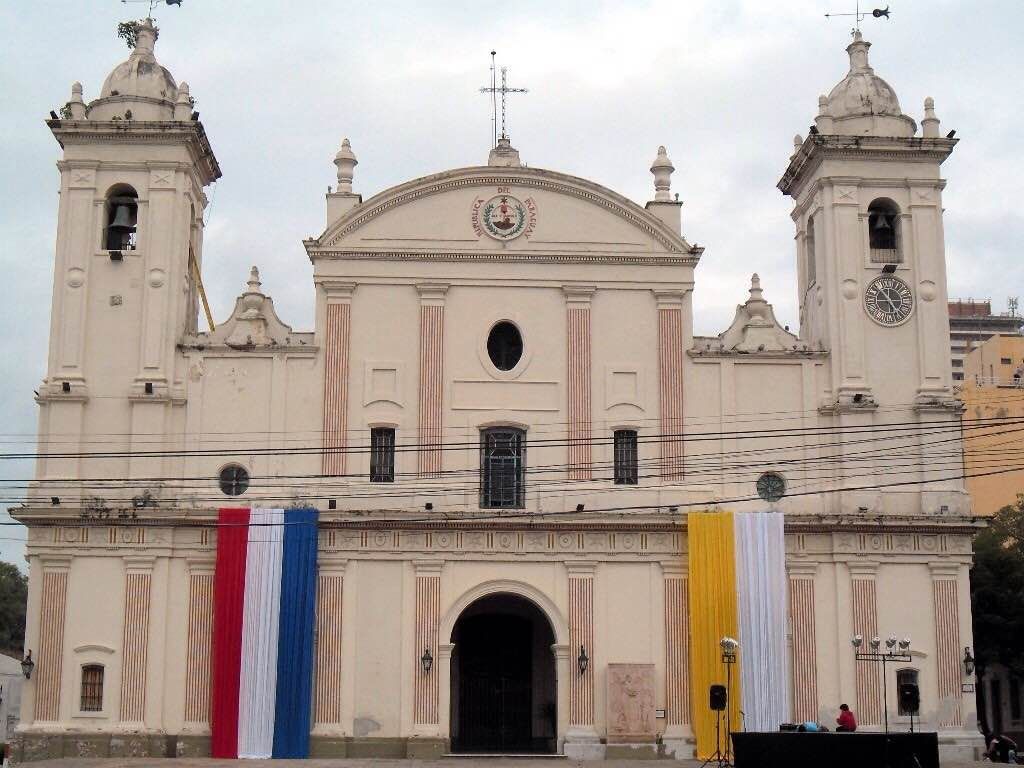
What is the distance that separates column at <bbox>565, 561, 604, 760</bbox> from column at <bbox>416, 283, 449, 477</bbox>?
4.45 metres

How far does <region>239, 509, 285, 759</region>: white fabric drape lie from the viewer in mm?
33156

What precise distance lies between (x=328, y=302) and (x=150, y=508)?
6.83 m

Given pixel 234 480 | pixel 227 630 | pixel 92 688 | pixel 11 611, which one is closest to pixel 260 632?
pixel 227 630

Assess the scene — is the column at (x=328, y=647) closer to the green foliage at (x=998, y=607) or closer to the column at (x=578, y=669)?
the column at (x=578, y=669)

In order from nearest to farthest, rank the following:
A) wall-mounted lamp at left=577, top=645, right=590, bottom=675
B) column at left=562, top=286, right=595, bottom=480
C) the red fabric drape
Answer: the red fabric drape
wall-mounted lamp at left=577, top=645, right=590, bottom=675
column at left=562, top=286, right=595, bottom=480

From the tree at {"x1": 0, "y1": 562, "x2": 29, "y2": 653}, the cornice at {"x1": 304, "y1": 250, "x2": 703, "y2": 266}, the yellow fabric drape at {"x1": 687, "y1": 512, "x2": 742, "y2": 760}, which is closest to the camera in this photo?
the yellow fabric drape at {"x1": 687, "y1": 512, "x2": 742, "y2": 760}

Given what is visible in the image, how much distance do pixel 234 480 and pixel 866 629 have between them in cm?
1612

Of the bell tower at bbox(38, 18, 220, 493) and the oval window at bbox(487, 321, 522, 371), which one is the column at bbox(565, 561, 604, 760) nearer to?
the oval window at bbox(487, 321, 522, 371)

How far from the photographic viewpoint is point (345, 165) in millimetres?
37344

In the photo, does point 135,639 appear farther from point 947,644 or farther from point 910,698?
point 947,644

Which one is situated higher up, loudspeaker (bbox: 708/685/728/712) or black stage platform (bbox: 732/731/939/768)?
loudspeaker (bbox: 708/685/728/712)

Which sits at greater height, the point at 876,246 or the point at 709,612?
the point at 876,246

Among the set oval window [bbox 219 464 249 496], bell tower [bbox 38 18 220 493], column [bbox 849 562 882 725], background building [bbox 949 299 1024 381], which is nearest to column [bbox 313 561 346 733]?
oval window [bbox 219 464 249 496]

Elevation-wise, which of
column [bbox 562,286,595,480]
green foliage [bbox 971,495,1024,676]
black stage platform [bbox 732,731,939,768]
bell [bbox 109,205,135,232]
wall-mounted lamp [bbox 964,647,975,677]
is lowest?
black stage platform [bbox 732,731,939,768]
